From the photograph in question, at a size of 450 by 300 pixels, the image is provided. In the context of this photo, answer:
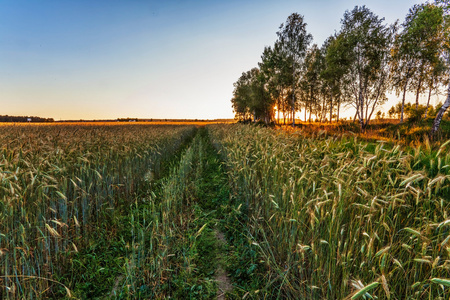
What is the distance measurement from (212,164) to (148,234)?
7.73m

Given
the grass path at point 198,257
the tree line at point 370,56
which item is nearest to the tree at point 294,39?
the tree line at point 370,56

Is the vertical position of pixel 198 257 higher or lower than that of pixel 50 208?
lower

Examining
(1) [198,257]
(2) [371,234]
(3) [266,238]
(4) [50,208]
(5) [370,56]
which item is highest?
(5) [370,56]

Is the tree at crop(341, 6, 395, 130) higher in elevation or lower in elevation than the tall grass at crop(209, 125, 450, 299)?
higher

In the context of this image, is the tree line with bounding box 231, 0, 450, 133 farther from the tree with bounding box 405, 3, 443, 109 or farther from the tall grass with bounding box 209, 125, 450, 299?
the tall grass with bounding box 209, 125, 450, 299

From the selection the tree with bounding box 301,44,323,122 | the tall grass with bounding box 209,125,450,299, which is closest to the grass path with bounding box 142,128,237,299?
the tall grass with bounding box 209,125,450,299

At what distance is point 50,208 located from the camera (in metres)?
3.12

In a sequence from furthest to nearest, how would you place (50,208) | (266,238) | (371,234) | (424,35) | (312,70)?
(312,70), (424,35), (266,238), (50,208), (371,234)

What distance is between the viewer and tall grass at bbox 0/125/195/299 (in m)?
2.84

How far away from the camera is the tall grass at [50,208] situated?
2840mm

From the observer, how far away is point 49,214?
4.02 metres

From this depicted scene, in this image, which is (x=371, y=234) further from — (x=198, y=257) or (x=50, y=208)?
(x=50, y=208)

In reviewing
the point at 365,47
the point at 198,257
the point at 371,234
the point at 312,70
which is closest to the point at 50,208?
the point at 198,257

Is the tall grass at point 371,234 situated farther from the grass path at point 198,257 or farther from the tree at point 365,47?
the tree at point 365,47
